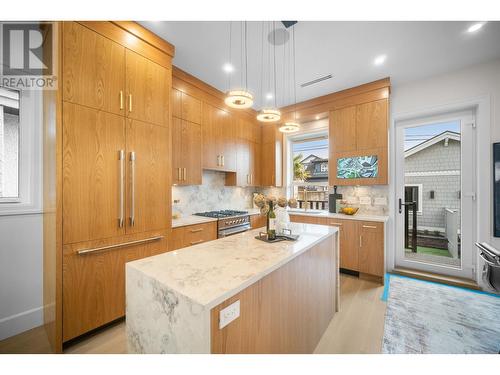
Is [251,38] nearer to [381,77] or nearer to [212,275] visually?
[381,77]

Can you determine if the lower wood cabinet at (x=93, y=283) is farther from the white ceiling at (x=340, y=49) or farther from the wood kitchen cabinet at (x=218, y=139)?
the white ceiling at (x=340, y=49)

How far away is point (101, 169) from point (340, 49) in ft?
9.55

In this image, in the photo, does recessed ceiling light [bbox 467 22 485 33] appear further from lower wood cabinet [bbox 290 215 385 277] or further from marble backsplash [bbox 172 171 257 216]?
marble backsplash [bbox 172 171 257 216]

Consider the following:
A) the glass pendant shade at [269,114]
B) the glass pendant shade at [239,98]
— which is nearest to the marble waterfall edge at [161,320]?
the glass pendant shade at [239,98]

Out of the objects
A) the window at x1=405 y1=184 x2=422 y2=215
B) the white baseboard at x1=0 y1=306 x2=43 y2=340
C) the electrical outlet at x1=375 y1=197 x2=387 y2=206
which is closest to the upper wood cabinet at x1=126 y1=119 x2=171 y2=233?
the white baseboard at x1=0 y1=306 x2=43 y2=340

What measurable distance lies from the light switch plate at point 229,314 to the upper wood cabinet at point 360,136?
3180 millimetres

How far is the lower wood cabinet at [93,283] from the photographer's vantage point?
1689 mm

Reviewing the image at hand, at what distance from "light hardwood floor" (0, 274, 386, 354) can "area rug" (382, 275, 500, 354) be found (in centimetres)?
11

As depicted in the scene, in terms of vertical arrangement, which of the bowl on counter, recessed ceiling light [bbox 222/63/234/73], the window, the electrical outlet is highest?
recessed ceiling light [bbox 222/63/234/73]

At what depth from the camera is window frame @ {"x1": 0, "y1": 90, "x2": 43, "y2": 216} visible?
6.61 ft

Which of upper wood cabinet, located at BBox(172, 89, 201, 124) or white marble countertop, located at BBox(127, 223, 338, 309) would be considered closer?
white marble countertop, located at BBox(127, 223, 338, 309)
